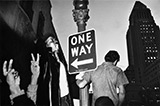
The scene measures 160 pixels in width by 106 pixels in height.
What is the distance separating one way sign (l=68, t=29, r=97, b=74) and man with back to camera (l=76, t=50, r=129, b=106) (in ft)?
0.83

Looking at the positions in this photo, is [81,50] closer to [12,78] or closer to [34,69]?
[12,78]

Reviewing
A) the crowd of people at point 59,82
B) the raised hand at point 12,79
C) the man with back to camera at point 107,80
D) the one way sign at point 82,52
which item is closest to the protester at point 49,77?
the crowd of people at point 59,82

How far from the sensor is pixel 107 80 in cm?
250

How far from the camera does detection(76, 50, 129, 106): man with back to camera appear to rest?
95.7 inches

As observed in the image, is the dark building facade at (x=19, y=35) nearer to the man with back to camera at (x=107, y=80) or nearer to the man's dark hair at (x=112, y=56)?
the man with back to camera at (x=107, y=80)

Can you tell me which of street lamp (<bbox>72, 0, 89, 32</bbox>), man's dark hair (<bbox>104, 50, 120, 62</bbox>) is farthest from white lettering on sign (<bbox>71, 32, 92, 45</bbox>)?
man's dark hair (<bbox>104, 50, 120, 62</bbox>)

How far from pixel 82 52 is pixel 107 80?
0.47 meters

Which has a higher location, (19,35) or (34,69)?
(19,35)

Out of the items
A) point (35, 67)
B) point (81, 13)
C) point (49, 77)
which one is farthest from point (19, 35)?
point (81, 13)

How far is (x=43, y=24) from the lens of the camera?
16.9 feet

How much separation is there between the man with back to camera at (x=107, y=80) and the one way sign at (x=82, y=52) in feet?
0.83

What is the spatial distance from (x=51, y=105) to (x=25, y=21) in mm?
1641

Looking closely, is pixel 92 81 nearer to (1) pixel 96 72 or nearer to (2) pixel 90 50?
(1) pixel 96 72

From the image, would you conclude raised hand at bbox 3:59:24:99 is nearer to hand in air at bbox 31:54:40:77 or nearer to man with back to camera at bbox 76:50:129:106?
hand in air at bbox 31:54:40:77
